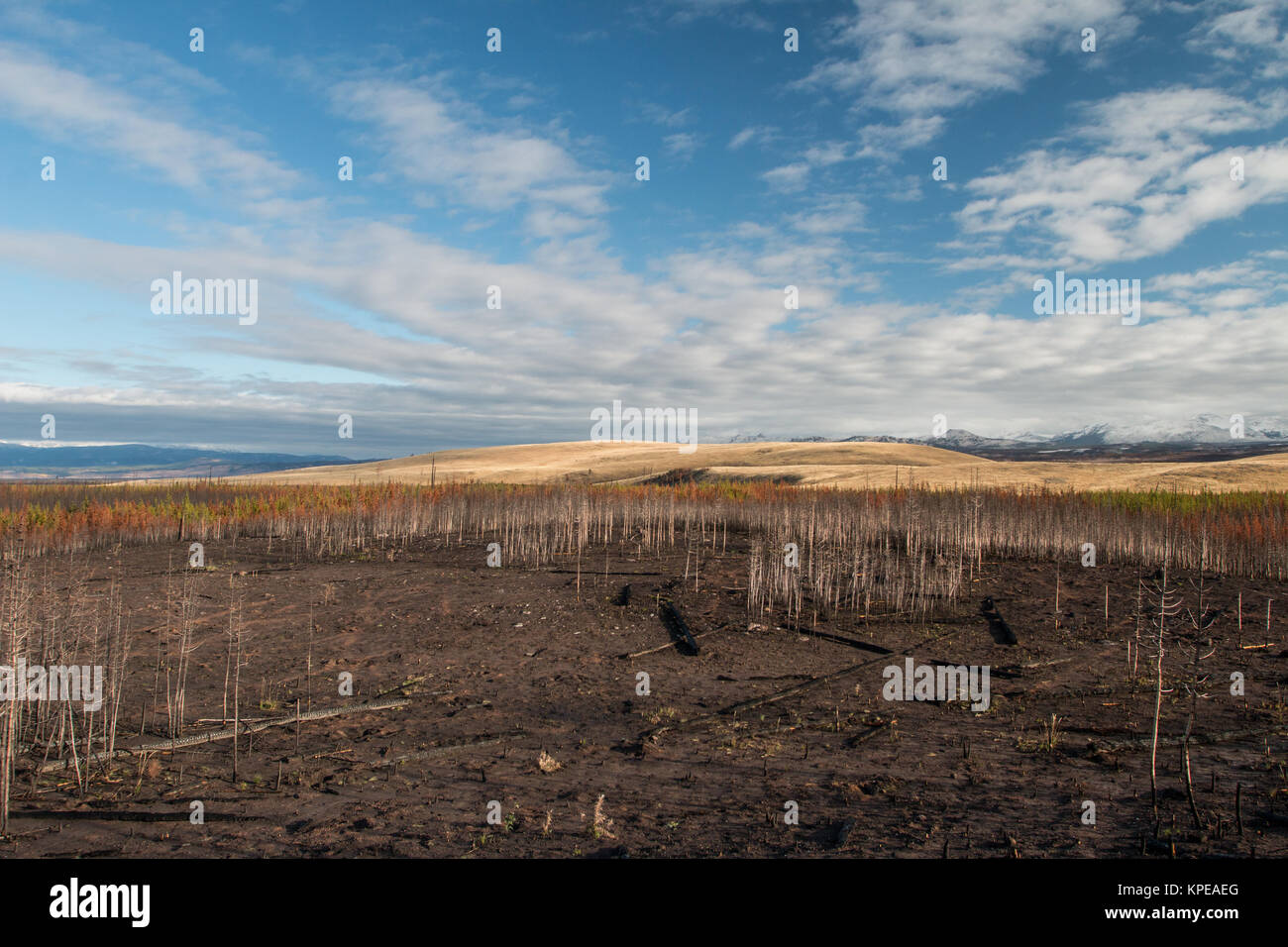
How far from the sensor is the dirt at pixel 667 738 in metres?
4.86

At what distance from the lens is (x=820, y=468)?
49344 millimetres

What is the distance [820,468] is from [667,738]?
145ft

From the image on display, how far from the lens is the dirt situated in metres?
4.86

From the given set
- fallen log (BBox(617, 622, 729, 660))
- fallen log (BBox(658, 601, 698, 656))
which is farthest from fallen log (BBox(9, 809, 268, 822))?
fallen log (BBox(658, 601, 698, 656))

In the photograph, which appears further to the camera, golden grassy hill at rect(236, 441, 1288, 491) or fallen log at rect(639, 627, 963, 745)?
golden grassy hill at rect(236, 441, 1288, 491)

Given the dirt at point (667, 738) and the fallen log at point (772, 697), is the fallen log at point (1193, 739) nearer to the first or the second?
the dirt at point (667, 738)

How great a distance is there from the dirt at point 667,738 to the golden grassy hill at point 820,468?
19.9 metres

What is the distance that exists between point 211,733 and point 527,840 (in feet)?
13.9

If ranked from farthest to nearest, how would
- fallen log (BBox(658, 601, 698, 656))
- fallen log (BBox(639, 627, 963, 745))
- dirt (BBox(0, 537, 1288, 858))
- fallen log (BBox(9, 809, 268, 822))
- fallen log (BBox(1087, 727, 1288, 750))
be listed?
fallen log (BBox(658, 601, 698, 656)) → fallen log (BBox(639, 627, 963, 745)) → fallen log (BBox(1087, 727, 1288, 750)) → fallen log (BBox(9, 809, 268, 822)) → dirt (BBox(0, 537, 1288, 858))

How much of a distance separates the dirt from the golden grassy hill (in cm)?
1990

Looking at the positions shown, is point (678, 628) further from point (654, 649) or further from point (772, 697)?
point (772, 697)

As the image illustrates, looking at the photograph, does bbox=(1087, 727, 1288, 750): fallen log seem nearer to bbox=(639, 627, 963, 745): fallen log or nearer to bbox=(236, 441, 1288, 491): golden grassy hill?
bbox=(639, 627, 963, 745): fallen log

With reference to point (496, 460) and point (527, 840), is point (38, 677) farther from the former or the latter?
point (496, 460)
